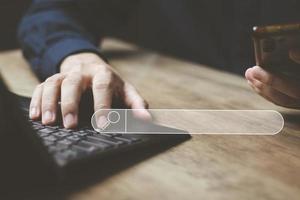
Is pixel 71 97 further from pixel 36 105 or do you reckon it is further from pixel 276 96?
pixel 276 96

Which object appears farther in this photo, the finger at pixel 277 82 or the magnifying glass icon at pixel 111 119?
the finger at pixel 277 82

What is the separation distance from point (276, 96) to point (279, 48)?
15cm

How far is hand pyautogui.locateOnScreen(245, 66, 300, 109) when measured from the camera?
676mm

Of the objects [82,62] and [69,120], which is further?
[82,62]

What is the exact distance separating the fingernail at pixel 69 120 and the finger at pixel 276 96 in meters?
0.32

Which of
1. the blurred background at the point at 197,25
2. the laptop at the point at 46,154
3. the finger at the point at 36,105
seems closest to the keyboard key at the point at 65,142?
the laptop at the point at 46,154

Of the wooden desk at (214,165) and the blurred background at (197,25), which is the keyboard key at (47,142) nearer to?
the wooden desk at (214,165)

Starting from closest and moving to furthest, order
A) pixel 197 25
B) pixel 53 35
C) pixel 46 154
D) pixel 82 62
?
1. pixel 46 154
2. pixel 82 62
3. pixel 53 35
4. pixel 197 25

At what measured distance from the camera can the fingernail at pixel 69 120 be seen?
566 mm

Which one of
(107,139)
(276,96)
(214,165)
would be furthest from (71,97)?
(276,96)

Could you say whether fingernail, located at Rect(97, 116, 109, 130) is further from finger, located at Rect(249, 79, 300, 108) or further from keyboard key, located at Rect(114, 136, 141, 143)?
finger, located at Rect(249, 79, 300, 108)

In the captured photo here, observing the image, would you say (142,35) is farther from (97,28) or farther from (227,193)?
(227,193)

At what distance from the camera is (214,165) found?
1.69 feet

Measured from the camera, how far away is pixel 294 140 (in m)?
0.60
